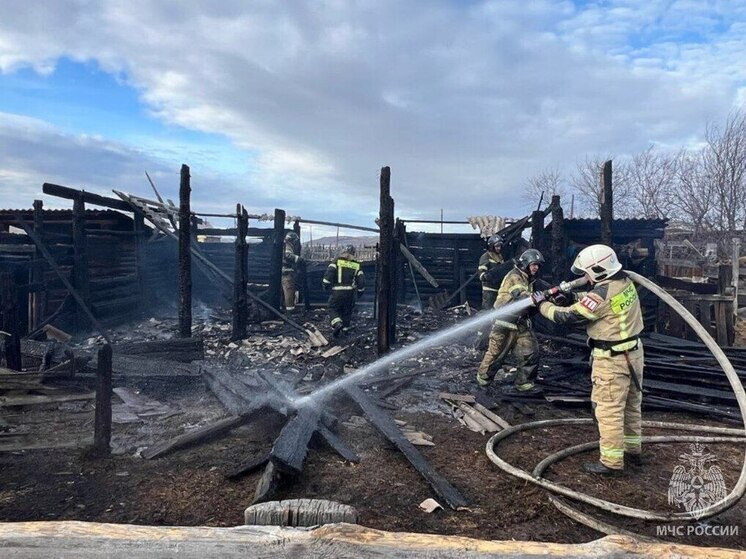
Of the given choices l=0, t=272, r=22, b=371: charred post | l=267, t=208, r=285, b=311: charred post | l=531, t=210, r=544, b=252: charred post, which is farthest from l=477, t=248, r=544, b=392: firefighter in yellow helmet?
l=0, t=272, r=22, b=371: charred post

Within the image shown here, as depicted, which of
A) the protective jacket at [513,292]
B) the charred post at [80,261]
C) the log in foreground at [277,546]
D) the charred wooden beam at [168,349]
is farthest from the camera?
the charred post at [80,261]

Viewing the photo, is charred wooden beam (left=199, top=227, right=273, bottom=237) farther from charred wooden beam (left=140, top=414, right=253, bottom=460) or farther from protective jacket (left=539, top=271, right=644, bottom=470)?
protective jacket (left=539, top=271, right=644, bottom=470)

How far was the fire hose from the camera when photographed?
3531 mm

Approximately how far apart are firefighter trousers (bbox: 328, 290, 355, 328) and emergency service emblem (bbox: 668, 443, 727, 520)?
700cm

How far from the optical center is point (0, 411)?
6156 millimetres

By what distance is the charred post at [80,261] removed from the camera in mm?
10812

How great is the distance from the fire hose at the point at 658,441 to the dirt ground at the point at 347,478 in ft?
0.40

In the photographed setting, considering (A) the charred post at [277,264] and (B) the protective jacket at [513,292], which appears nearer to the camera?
(B) the protective jacket at [513,292]

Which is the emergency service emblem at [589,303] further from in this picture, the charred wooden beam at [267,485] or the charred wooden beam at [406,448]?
the charred wooden beam at [267,485]

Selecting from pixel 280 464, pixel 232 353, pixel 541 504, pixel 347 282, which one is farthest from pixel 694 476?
pixel 232 353

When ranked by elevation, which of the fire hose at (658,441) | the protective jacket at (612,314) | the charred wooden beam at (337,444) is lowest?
the charred wooden beam at (337,444)

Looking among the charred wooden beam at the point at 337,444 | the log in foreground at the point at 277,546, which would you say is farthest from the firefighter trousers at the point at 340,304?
the log in foreground at the point at 277,546

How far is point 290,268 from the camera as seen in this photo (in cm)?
1352

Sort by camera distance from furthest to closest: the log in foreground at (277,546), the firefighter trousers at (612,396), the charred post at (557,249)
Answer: the charred post at (557,249) → the firefighter trousers at (612,396) → the log in foreground at (277,546)
